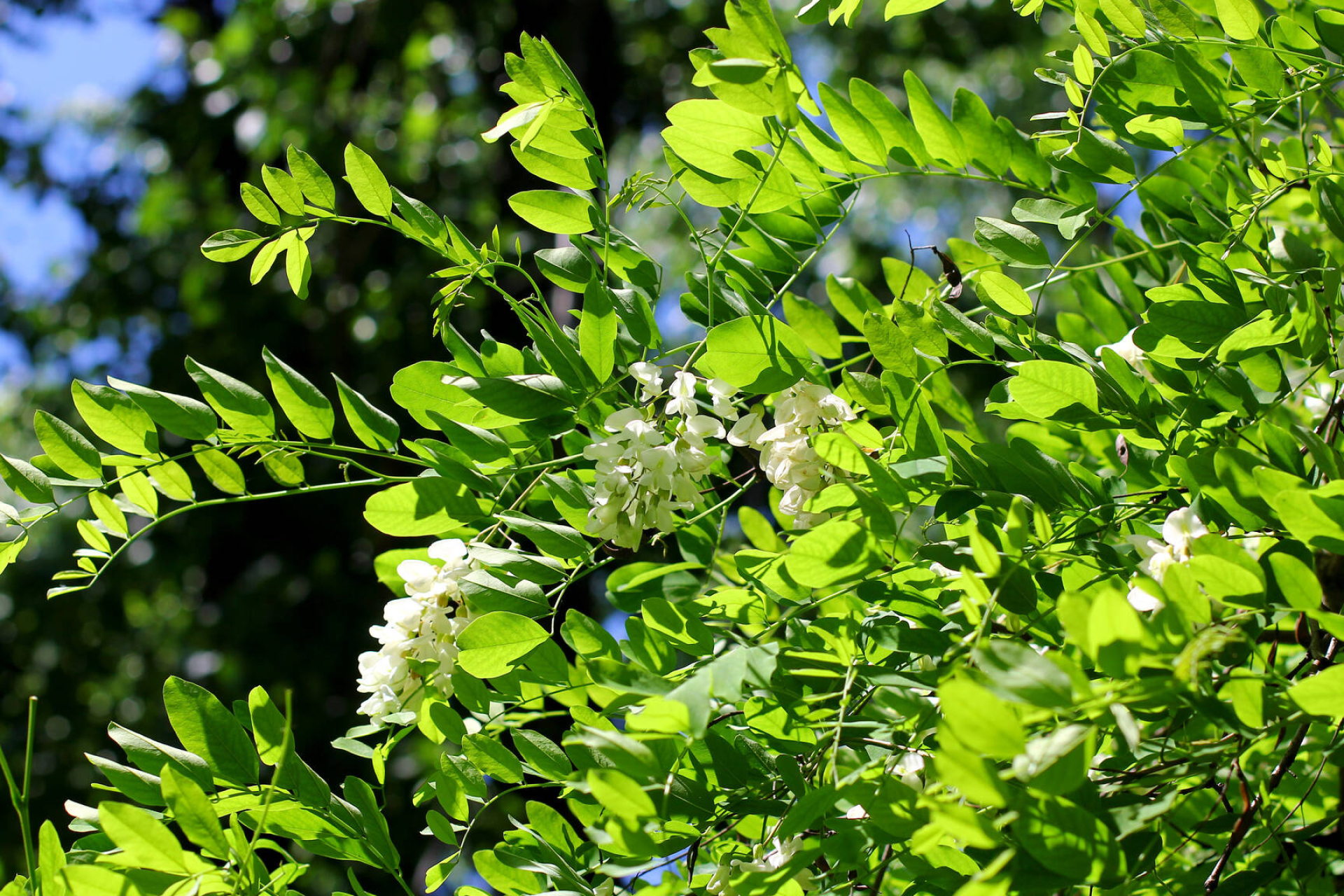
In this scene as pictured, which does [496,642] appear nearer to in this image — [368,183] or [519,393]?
[519,393]

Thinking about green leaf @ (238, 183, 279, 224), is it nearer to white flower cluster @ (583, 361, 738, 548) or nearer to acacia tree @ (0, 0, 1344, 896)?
acacia tree @ (0, 0, 1344, 896)

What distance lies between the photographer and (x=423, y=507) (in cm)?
62

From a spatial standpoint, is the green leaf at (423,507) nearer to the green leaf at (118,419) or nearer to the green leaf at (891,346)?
the green leaf at (118,419)

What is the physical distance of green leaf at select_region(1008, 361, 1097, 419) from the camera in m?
0.51

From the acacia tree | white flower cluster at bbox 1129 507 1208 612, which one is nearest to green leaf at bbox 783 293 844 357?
the acacia tree

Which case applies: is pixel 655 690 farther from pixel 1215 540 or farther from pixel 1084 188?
pixel 1084 188

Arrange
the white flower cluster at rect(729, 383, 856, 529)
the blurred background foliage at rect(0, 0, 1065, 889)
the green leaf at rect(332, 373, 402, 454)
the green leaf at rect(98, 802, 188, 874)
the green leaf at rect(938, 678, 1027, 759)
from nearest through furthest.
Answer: the green leaf at rect(938, 678, 1027, 759)
the green leaf at rect(98, 802, 188, 874)
the white flower cluster at rect(729, 383, 856, 529)
the green leaf at rect(332, 373, 402, 454)
the blurred background foliage at rect(0, 0, 1065, 889)

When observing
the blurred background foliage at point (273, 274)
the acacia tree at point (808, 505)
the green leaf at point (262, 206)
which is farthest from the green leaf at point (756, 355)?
the blurred background foliage at point (273, 274)

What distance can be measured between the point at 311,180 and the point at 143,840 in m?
0.40

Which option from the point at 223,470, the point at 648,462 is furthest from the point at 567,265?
the point at 223,470

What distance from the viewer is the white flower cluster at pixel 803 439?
0.56 meters

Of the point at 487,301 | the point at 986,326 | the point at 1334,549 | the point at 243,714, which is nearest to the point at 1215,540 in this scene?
the point at 1334,549

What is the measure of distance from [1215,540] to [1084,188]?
0.31 meters

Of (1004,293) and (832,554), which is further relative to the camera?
(1004,293)
